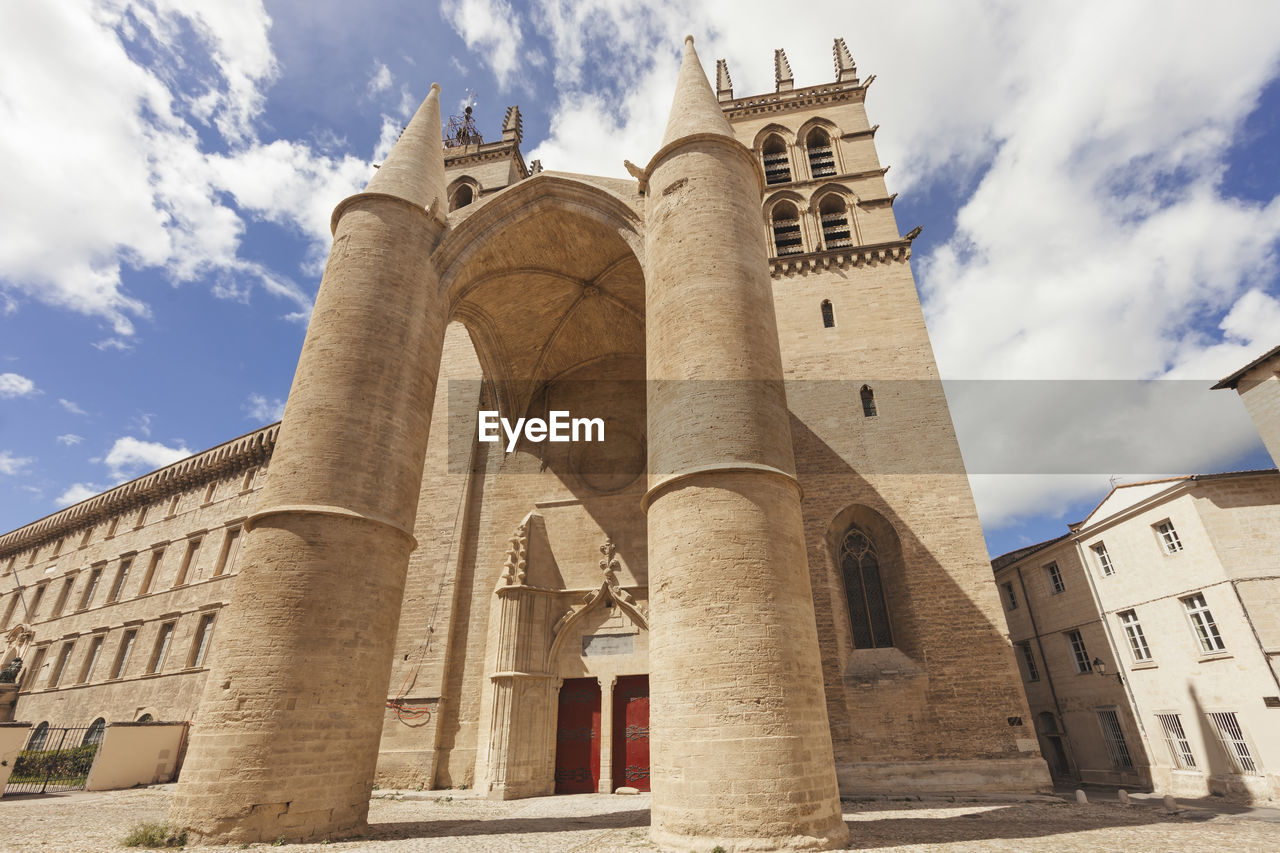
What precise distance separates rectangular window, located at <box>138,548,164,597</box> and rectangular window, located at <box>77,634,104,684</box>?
6.87 feet

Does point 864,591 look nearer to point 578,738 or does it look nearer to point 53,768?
point 578,738

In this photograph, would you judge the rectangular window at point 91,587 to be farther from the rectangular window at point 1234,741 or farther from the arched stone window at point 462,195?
the rectangular window at point 1234,741

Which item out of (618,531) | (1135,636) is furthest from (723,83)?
(1135,636)

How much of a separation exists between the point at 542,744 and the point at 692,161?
32.0 feet

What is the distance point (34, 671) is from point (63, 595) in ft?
8.42

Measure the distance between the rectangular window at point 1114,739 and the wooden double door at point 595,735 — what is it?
35.9 feet

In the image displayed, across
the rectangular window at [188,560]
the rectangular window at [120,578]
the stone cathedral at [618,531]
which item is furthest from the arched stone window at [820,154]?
the rectangular window at [120,578]

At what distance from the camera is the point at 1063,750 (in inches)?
632

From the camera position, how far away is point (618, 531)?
12.7m

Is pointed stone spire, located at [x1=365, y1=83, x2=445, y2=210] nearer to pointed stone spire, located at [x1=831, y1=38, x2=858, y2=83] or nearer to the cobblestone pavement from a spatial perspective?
the cobblestone pavement

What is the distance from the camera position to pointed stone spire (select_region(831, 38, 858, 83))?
61.3 feet

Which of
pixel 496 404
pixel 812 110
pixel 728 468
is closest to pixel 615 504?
pixel 496 404

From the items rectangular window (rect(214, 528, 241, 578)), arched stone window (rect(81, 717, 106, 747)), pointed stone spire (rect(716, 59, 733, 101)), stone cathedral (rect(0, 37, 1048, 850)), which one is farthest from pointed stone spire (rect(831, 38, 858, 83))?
arched stone window (rect(81, 717, 106, 747))

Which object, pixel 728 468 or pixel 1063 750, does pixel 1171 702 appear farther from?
pixel 728 468
